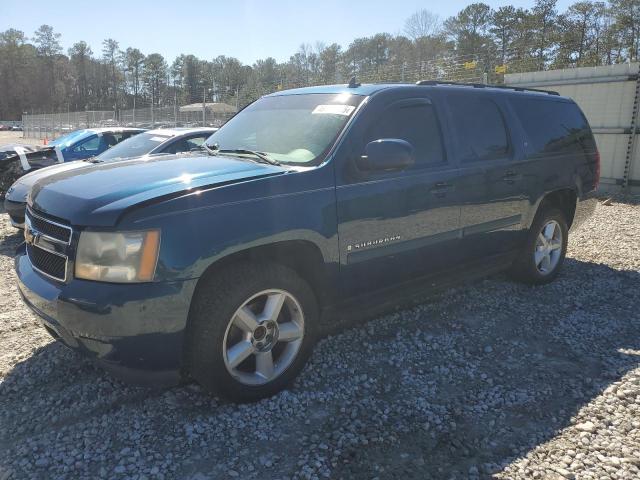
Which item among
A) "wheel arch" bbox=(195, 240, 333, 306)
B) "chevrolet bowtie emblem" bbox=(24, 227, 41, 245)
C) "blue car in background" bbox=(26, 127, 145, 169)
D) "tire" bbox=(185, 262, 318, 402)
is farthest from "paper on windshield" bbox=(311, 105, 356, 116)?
"blue car in background" bbox=(26, 127, 145, 169)

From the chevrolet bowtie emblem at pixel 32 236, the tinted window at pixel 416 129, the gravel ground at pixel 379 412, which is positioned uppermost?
the tinted window at pixel 416 129

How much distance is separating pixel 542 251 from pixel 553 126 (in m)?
1.27

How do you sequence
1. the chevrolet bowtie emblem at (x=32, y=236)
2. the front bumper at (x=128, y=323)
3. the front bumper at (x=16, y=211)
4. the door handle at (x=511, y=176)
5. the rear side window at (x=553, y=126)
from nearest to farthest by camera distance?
the front bumper at (x=128, y=323), the chevrolet bowtie emblem at (x=32, y=236), the door handle at (x=511, y=176), the rear side window at (x=553, y=126), the front bumper at (x=16, y=211)

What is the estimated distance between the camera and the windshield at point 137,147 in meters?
7.61

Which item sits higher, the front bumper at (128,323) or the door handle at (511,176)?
the door handle at (511,176)

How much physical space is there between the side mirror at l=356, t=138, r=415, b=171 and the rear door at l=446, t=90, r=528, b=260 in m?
0.96

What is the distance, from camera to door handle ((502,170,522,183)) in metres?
4.53

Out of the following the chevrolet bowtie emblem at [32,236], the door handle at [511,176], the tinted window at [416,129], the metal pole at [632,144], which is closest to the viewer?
the chevrolet bowtie emblem at [32,236]

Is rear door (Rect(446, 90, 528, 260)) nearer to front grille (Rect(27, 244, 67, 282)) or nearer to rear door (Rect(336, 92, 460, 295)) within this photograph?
rear door (Rect(336, 92, 460, 295))

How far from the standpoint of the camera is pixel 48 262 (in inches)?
115

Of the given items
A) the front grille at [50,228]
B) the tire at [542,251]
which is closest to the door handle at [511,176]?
the tire at [542,251]

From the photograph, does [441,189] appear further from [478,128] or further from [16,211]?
[16,211]

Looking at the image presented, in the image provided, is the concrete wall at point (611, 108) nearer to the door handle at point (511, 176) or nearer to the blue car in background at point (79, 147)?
the door handle at point (511, 176)

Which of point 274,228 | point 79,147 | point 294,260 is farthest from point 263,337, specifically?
point 79,147
